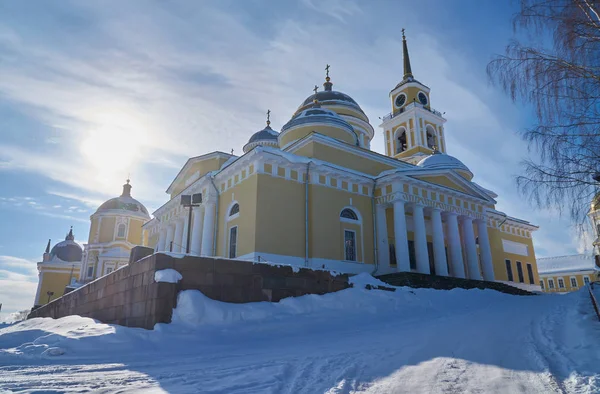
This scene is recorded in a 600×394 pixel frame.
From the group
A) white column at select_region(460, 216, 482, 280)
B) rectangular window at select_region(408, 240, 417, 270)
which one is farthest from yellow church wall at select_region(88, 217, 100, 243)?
white column at select_region(460, 216, 482, 280)

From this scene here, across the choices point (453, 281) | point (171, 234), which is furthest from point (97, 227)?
point (453, 281)

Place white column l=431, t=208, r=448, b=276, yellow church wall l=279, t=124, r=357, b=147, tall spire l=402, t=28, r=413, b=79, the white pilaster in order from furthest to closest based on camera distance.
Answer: tall spire l=402, t=28, r=413, b=79 → the white pilaster → yellow church wall l=279, t=124, r=357, b=147 → white column l=431, t=208, r=448, b=276

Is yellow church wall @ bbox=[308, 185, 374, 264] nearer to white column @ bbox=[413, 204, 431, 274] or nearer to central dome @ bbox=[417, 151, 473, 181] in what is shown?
white column @ bbox=[413, 204, 431, 274]

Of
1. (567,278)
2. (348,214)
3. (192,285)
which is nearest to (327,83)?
(348,214)

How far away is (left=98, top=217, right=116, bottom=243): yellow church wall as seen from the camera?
48125 millimetres

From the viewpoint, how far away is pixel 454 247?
2359 centimetres

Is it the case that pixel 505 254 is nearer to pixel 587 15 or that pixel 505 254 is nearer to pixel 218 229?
pixel 218 229

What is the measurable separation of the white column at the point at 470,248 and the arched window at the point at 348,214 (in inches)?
309

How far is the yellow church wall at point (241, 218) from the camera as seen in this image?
18497mm

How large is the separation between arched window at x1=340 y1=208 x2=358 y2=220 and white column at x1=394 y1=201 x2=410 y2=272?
212 centimetres

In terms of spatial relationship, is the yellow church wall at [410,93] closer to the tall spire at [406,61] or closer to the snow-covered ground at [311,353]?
the tall spire at [406,61]

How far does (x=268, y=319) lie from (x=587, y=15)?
31.1ft

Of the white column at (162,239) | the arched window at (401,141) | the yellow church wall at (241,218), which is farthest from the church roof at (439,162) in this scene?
the white column at (162,239)

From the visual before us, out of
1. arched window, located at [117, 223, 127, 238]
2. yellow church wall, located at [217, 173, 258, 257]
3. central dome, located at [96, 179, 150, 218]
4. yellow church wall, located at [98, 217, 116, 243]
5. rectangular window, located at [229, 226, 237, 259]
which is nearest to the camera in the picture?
yellow church wall, located at [217, 173, 258, 257]
